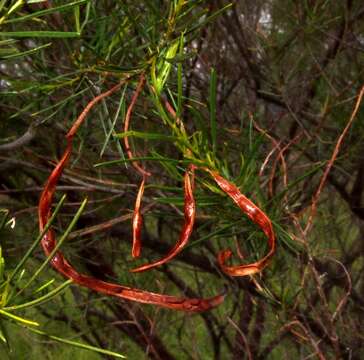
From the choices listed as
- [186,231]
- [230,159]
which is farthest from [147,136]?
[230,159]

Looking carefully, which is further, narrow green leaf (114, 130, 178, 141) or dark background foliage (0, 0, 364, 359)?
dark background foliage (0, 0, 364, 359)

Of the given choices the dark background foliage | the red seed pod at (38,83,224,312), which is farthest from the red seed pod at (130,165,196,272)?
the dark background foliage

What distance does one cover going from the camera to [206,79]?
1546 mm

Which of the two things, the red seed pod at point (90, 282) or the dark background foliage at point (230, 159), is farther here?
the dark background foliage at point (230, 159)

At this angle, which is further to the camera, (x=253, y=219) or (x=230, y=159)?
(x=230, y=159)

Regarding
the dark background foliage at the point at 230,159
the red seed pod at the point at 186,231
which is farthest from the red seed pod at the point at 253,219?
the dark background foliage at the point at 230,159

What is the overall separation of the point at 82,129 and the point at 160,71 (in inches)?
14.1

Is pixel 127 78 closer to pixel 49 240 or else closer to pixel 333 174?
pixel 49 240

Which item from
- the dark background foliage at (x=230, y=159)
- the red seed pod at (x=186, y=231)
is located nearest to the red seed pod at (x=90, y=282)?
the red seed pod at (x=186, y=231)

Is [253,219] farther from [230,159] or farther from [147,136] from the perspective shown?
[230,159]

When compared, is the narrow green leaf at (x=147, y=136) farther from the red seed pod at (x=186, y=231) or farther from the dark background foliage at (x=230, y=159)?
the dark background foliage at (x=230, y=159)

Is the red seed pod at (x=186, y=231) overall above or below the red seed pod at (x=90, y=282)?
above

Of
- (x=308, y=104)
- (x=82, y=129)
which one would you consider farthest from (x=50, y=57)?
(x=308, y=104)

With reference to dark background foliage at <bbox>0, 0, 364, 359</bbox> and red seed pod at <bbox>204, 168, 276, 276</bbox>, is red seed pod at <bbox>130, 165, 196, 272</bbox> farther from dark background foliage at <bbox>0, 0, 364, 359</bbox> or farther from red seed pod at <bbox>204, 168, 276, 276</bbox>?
dark background foliage at <bbox>0, 0, 364, 359</bbox>
